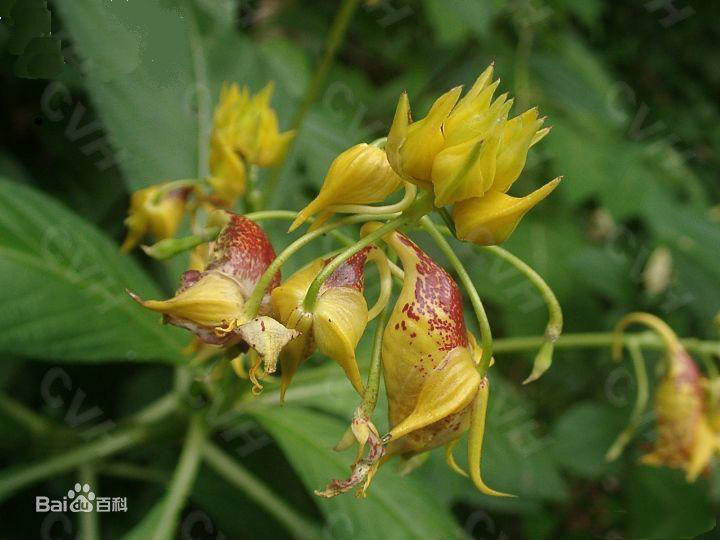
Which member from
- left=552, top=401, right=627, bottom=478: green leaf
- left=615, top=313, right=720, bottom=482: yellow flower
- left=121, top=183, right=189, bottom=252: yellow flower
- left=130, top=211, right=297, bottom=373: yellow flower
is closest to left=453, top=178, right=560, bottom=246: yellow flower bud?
left=130, top=211, right=297, bottom=373: yellow flower

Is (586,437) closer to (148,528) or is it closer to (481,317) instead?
(148,528)

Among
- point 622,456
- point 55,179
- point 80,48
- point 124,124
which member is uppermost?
point 80,48

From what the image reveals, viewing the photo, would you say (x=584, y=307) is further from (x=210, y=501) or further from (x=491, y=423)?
(x=210, y=501)

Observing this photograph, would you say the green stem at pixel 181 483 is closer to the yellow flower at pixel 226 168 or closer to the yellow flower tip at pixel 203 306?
the yellow flower at pixel 226 168

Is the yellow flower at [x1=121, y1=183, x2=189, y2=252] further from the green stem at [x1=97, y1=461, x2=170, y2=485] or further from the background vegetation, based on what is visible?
the green stem at [x1=97, y1=461, x2=170, y2=485]

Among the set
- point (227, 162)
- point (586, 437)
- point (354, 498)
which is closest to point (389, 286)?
point (227, 162)

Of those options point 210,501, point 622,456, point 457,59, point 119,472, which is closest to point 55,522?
point 119,472
